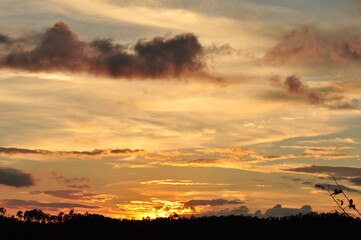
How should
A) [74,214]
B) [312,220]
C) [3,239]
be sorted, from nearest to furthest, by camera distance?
[312,220] → [3,239] → [74,214]

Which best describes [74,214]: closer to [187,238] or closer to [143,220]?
[143,220]

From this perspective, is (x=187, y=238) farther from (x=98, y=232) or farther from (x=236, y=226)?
(x=98, y=232)

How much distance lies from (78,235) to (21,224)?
12.4 m

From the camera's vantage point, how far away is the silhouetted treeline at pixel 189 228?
48906mm

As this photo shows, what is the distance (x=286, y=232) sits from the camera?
162 ft

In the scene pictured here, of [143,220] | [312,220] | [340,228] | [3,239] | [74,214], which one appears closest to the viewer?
[340,228]

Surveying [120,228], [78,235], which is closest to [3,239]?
[78,235]

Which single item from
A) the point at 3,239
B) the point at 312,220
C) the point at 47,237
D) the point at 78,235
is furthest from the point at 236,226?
the point at 3,239

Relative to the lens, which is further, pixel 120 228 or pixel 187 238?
pixel 120 228

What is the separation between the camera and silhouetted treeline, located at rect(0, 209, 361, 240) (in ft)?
160

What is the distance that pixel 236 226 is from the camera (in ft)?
175

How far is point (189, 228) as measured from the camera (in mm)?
54531

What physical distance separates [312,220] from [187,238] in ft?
47.5

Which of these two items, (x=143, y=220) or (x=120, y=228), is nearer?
(x=120, y=228)
